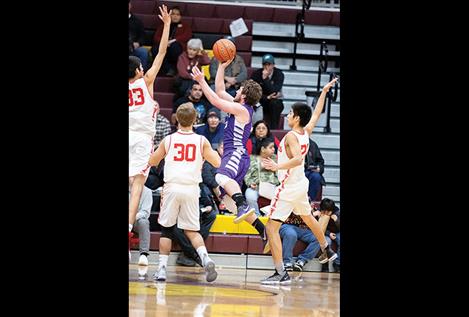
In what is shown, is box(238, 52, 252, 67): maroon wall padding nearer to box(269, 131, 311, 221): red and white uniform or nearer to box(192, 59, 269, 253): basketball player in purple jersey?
box(192, 59, 269, 253): basketball player in purple jersey

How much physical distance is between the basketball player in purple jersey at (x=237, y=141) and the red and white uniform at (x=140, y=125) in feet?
1.63

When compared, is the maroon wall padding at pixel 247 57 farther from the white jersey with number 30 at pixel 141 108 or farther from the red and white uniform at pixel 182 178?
the red and white uniform at pixel 182 178

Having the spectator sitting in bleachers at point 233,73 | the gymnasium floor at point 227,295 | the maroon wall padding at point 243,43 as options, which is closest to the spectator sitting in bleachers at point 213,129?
the spectator sitting in bleachers at point 233,73

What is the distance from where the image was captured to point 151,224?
419 inches

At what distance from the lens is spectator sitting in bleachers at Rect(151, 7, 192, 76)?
12414 millimetres

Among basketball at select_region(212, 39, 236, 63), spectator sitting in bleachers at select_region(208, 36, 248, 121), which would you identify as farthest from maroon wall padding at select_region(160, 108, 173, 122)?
basketball at select_region(212, 39, 236, 63)

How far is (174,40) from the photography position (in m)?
12.4

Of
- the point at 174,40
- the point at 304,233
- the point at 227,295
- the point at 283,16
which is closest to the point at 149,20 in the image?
the point at 174,40

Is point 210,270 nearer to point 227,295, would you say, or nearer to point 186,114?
point 227,295

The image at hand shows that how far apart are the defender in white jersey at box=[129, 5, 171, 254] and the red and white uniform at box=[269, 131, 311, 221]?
121cm
